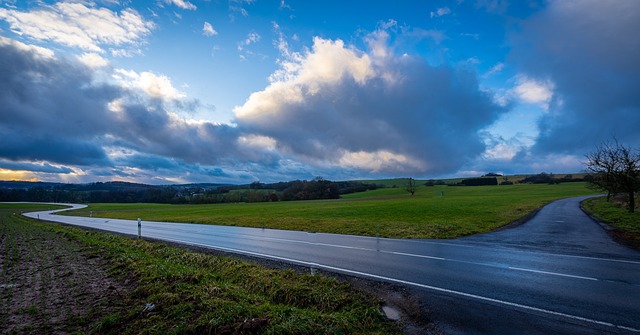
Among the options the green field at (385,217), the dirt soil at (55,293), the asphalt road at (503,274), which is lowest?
the green field at (385,217)

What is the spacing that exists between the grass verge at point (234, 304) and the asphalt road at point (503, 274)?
170 centimetres

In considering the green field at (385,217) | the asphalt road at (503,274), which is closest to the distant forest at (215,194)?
the green field at (385,217)

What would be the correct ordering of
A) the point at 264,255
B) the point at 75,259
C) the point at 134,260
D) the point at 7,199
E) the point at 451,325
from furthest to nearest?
the point at 7,199
the point at 264,255
the point at 75,259
the point at 134,260
the point at 451,325

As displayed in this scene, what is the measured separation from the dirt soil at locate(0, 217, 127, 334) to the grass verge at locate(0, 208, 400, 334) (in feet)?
0.71

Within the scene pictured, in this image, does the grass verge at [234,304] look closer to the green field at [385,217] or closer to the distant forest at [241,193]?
the green field at [385,217]

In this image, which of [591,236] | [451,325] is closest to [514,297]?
[451,325]

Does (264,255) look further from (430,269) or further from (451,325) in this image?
(451,325)

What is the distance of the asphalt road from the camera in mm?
5762

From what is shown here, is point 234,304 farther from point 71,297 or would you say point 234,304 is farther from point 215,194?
point 215,194

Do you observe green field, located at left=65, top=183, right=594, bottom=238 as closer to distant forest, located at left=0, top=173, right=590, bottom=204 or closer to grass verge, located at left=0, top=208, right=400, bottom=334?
grass verge, located at left=0, top=208, right=400, bottom=334

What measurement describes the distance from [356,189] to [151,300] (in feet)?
380

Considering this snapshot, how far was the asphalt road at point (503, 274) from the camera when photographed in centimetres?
576

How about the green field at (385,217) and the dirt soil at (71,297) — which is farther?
the green field at (385,217)

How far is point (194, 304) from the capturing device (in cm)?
599
